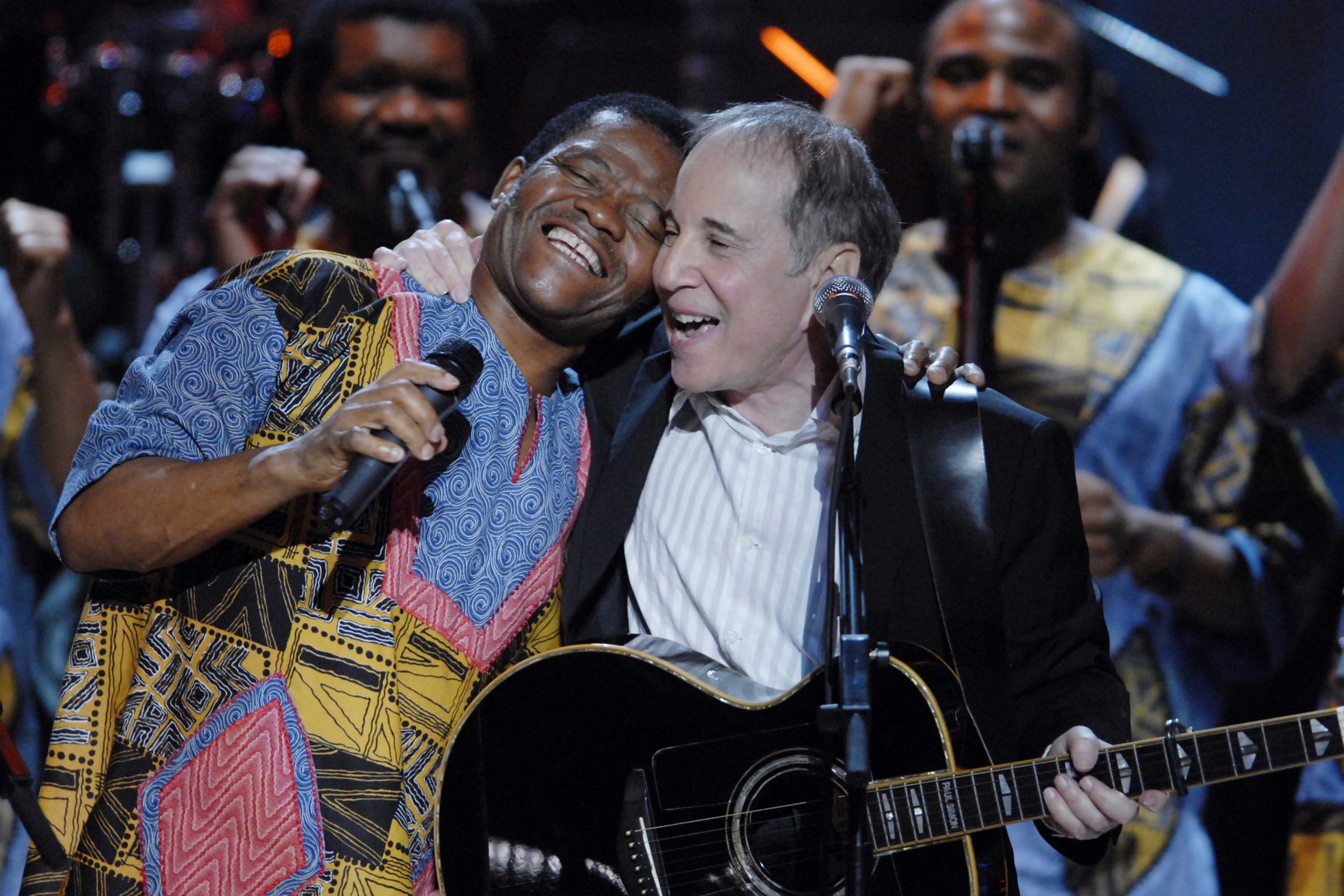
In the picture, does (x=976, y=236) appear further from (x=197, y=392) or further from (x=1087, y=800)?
(x=197, y=392)

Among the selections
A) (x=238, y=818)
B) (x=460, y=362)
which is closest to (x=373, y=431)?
(x=460, y=362)

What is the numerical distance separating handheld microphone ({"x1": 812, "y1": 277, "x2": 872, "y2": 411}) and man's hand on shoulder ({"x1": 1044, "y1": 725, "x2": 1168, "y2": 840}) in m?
0.68

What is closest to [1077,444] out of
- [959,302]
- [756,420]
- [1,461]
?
[959,302]

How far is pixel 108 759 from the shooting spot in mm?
2361

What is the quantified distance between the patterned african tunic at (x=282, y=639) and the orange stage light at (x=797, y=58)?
3283 millimetres

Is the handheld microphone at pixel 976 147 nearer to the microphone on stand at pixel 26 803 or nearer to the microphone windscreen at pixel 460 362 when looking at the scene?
the microphone windscreen at pixel 460 362

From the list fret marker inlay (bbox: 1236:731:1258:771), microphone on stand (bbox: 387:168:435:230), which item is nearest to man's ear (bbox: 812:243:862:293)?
fret marker inlay (bbox: 1236:731:1258:771)

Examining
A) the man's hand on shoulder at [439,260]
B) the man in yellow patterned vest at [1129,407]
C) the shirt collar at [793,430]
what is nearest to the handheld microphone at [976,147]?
the man in yellow patterned vest at [1129,407]

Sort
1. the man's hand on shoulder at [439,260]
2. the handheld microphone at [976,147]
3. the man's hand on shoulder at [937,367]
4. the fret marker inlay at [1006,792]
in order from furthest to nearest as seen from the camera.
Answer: the handheld microphone at [976,147] → the man's hand on shoulder at [439,260] → the man's hand on shoulder at [937,367] → the fret marker inlay at [1006,792]

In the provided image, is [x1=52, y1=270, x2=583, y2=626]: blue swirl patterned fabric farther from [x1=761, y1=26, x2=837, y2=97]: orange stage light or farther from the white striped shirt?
[x1=761, y1=26, x2=837, y2=97]: orange stage light

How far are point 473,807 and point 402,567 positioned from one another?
0.45m

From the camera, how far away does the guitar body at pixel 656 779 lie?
7.45 ft

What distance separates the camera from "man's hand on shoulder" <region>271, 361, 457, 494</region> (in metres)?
1.97

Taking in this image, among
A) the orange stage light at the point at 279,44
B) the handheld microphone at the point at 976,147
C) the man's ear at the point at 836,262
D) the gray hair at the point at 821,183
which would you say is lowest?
the man's ear at the point at 836,262
